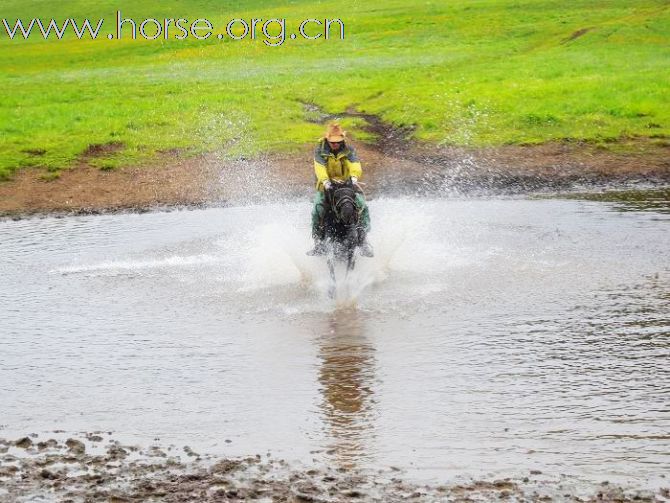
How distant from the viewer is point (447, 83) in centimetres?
4409

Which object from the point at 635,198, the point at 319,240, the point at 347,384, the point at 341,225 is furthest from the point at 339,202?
the point at 635,198

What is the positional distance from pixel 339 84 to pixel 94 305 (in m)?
30.5

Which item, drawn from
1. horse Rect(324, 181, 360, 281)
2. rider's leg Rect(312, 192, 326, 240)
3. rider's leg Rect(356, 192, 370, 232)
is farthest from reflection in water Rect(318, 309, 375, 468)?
rider's leg Rect(356, 192, 370, 232)

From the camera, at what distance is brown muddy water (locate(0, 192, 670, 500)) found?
424 inches

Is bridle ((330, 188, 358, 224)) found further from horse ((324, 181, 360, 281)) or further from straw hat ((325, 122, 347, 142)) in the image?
straw hat ((325, 122, 347, 142))

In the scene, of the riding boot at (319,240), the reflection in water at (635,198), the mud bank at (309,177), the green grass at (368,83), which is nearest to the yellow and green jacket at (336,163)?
the riding boot at (319,240)

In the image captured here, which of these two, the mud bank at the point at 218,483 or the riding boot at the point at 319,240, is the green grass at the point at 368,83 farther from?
the mud bank at the point at 218,483

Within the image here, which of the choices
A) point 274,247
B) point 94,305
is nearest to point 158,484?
point 94,305

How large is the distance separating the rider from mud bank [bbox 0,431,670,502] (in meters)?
7.93

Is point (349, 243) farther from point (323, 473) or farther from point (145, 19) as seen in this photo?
point (145, 19)

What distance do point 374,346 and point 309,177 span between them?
1578 cm

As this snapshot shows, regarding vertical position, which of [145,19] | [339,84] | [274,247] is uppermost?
[145,19]

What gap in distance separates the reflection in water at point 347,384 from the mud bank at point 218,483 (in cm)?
65

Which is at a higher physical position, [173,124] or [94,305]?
[173,124]
